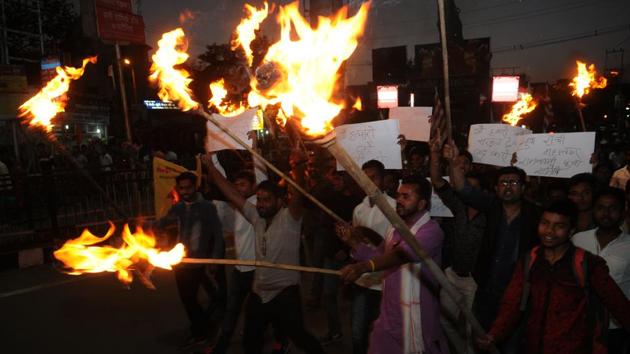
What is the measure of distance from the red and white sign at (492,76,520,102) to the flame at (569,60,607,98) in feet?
47.0

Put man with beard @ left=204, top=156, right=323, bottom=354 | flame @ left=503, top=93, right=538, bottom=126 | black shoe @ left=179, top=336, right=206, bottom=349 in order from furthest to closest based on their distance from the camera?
flame @ left=503, top=93, right=538, bottom=126 < black shoe @ left=179, top=336, right=206, bottom=349 < man with beard @ left=204, top=156, right=323, bottom=354

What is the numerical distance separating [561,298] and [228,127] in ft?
13.8

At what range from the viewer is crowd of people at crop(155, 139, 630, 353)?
2.90 meters

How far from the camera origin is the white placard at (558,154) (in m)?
5.39

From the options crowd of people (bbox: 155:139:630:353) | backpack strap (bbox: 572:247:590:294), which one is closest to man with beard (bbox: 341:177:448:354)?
crowd of people (bbox: 155:139:630:353)

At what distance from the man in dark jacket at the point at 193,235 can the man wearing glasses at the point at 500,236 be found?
8.49 feet

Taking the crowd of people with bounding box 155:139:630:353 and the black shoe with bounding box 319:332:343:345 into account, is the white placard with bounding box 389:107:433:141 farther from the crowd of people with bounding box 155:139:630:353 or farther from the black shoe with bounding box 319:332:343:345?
the black shoe with bounding box 319:332:343:345

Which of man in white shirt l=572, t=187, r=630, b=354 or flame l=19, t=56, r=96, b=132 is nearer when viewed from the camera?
man in white shirt l=572, t=187, r=630, b=354

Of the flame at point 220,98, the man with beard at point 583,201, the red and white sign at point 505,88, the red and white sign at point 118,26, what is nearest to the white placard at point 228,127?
the flame at point 220,98

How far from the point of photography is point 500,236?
147 inches

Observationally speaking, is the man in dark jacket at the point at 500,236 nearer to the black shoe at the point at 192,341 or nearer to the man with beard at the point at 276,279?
the man with beard at the point at 276,279

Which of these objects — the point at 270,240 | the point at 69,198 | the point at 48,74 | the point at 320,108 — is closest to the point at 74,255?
the point at 270,240

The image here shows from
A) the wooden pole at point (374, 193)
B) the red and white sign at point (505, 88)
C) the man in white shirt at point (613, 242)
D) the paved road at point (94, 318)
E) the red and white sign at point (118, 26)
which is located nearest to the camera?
the wooden pole at point (374, 193)

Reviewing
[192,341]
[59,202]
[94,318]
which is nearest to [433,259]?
[192,341]
